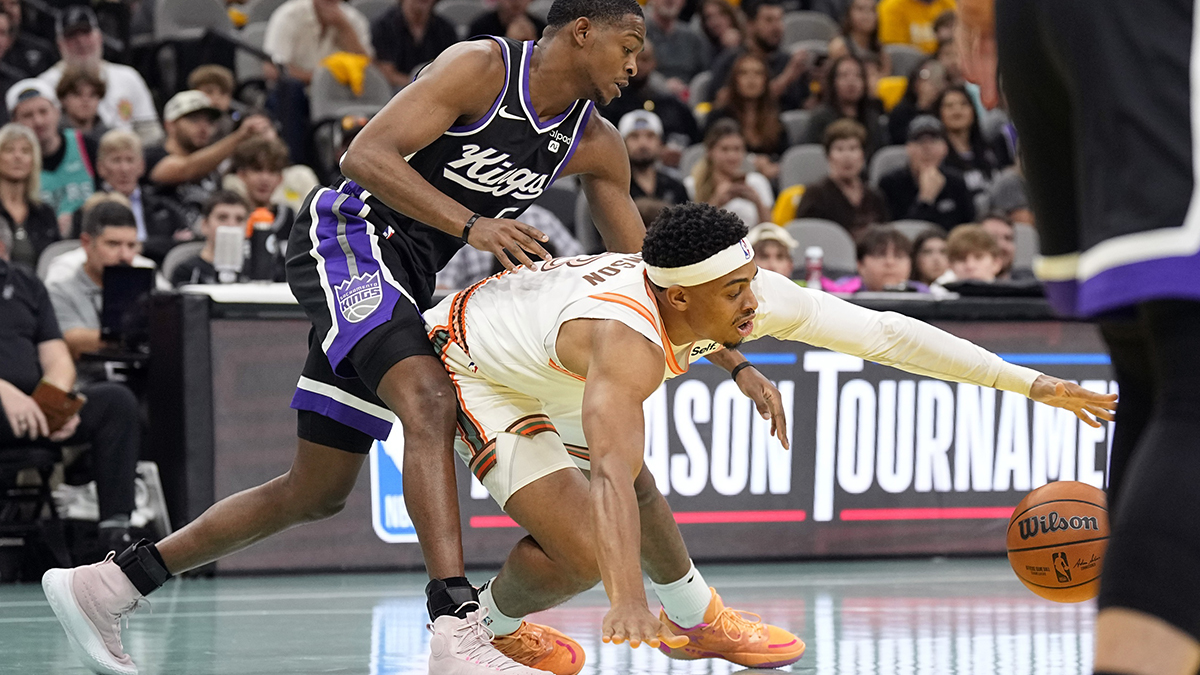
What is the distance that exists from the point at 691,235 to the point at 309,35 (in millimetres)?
7756

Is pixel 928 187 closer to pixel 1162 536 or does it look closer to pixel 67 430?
pixel 67 430

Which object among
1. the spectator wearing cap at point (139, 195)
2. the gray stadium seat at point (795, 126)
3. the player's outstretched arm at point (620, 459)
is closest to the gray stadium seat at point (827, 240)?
the gray stadium seat at point (795, 126)

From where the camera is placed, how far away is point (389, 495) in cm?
623

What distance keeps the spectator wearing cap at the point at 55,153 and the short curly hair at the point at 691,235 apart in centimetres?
586

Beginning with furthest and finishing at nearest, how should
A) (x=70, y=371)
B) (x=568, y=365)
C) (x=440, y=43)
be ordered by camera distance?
(x=440, y=43) < (x=70, y=371) < (x=568, y=365)

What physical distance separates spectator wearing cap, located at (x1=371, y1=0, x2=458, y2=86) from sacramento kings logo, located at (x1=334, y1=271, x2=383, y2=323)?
7.32 meters

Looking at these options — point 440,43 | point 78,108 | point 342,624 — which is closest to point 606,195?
point 342,624

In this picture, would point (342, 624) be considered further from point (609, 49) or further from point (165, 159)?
point (165, 159)

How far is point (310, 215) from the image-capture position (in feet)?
13.3

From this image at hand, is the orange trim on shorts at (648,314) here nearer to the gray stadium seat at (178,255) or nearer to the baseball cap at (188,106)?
the gray stadium seat at (178,255)

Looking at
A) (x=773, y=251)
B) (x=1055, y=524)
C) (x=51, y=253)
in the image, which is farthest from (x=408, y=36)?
(x=1055, y=524)

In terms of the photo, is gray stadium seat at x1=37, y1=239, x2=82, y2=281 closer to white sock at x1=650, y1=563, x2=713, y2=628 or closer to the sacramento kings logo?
the sacramento kings logo

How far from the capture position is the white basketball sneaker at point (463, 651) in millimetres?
3420

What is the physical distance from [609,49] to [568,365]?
0.89 m
